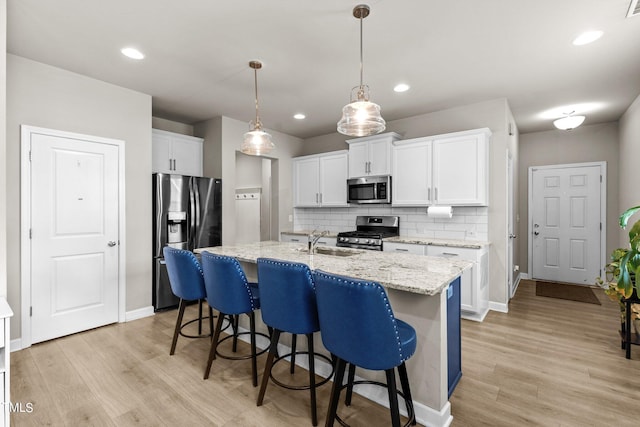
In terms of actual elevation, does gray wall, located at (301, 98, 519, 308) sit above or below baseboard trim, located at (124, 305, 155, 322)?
above

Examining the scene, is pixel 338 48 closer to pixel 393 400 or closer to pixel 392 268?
pixel 392 268

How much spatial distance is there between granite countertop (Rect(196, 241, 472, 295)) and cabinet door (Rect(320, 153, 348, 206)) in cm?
236

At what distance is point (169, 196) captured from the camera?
3.87 meters

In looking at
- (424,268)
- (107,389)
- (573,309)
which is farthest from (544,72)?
(107,389)

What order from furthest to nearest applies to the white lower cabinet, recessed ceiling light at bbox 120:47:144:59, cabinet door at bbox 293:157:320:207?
cabinet door at bbox 293:157:320:207, the white lower cabinet, recessed ceiling light at bbox 120:47:144:59

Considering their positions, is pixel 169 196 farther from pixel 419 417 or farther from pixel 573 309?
pixel 573 309

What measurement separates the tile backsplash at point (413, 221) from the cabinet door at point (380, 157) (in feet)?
2.07

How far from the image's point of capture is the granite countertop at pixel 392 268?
5.34ft

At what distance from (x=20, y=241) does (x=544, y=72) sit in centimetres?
524

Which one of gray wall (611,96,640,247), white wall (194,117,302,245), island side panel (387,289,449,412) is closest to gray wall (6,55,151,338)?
white wall (194,117,302,245)

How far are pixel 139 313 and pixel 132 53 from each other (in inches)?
109

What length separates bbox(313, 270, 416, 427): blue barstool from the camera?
141 centimetres
